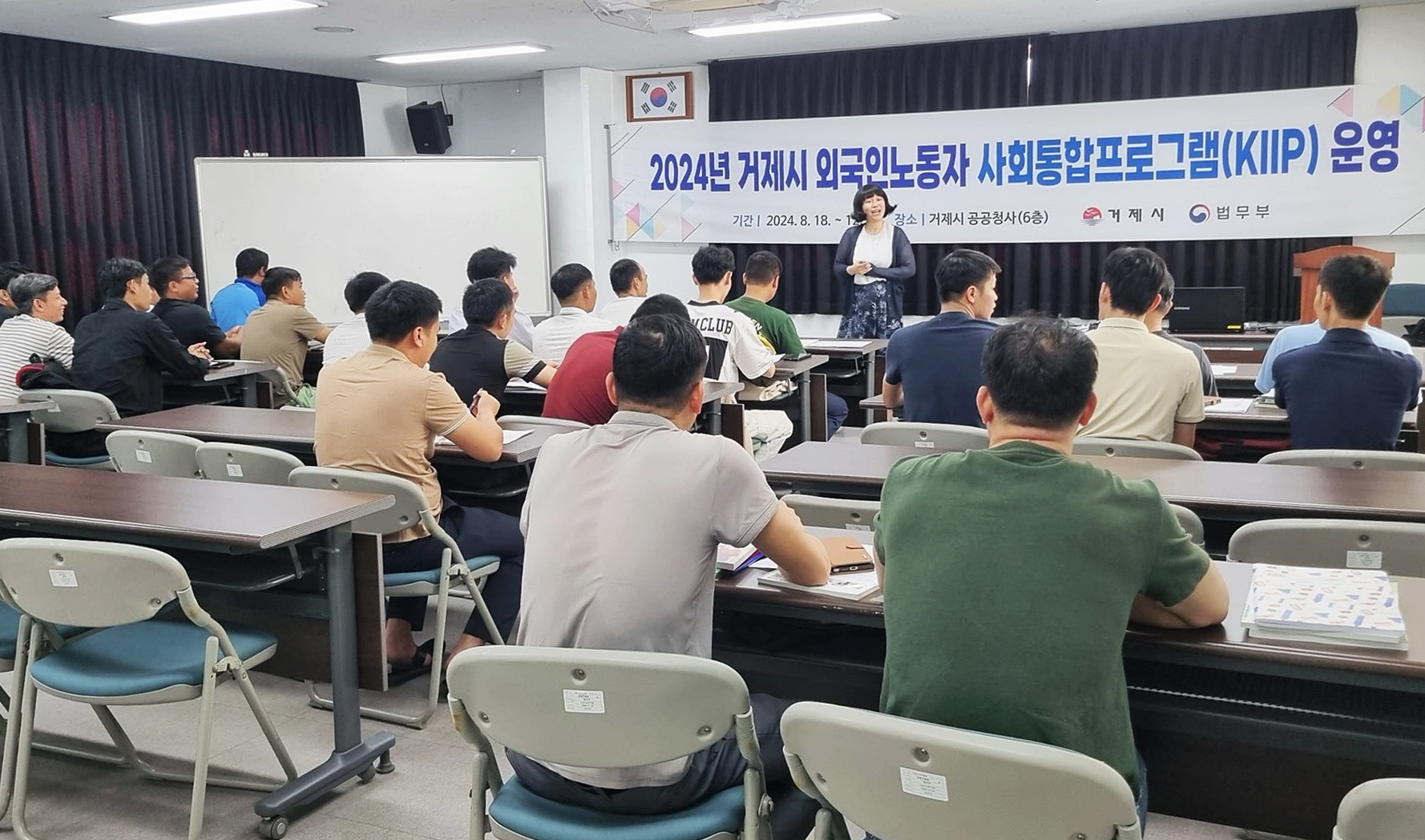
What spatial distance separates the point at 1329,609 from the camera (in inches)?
68.2

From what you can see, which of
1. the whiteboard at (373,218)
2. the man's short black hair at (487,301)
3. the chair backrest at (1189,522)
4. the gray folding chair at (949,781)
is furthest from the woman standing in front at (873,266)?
the gray folding chair at (949,781)

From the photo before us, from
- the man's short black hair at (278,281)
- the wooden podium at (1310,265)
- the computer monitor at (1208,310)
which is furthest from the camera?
the wooden podium at (1310,265)

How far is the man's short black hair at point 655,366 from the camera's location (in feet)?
6.56

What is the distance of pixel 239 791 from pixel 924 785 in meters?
1.98

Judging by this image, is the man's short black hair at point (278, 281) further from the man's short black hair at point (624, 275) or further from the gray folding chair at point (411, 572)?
the gray folding chair at point (411, 572)

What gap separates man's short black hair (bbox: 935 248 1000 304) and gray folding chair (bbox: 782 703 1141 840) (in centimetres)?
253

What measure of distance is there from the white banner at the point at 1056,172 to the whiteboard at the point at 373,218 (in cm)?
85

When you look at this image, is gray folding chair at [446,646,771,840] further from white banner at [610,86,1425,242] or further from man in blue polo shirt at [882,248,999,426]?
white banner at [610,86,1425,242]

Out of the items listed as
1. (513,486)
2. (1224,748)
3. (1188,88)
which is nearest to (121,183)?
(513,486)

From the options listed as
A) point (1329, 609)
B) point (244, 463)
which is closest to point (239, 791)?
point (244, 463)

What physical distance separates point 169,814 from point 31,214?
5927mm

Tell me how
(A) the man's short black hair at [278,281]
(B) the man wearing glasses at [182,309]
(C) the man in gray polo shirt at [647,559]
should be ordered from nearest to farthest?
(C) the man in gray polo shirt at [647,559] → (B) the man wearing glasses at [182,309] → (A) the man's short black hair at [278,281]

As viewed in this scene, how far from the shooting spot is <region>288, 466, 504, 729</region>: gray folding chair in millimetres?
2951

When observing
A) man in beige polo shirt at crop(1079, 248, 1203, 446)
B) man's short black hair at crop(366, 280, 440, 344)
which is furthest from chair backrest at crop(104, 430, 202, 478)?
man in beige polo shirt at crop(1079, 248, 1203, 446)
